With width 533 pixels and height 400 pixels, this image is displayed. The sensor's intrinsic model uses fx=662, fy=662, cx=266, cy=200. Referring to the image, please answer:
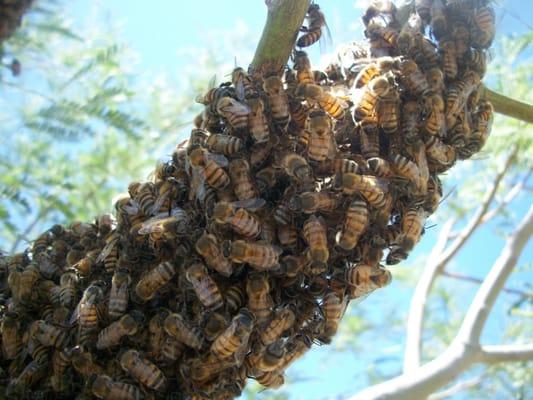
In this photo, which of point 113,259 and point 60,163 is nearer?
point 113,259

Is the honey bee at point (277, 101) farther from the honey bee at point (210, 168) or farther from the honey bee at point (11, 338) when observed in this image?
the honey bee at point (11, 338)

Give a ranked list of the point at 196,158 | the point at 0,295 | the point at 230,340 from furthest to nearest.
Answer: the point at 0,295 < the point at 196,158 < the point at 230,340

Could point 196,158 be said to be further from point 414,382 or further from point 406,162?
point 414,382

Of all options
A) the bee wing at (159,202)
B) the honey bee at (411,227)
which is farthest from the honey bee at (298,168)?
the bee wing at (159,202)

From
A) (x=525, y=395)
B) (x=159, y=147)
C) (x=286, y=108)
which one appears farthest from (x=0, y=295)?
(x=525, y=395)

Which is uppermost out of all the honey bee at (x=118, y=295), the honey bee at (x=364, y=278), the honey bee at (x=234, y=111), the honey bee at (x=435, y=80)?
the honey bee at (x=234, y=111)

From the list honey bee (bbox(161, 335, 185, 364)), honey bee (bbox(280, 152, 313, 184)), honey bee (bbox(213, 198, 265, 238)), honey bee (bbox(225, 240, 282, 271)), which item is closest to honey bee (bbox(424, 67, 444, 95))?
honey bee (bbox(280, 152, 313, 184))

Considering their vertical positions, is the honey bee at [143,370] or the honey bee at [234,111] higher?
the honey bee at [234,111]

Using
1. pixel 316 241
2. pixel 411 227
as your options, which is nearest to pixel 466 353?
pixel 411 227
